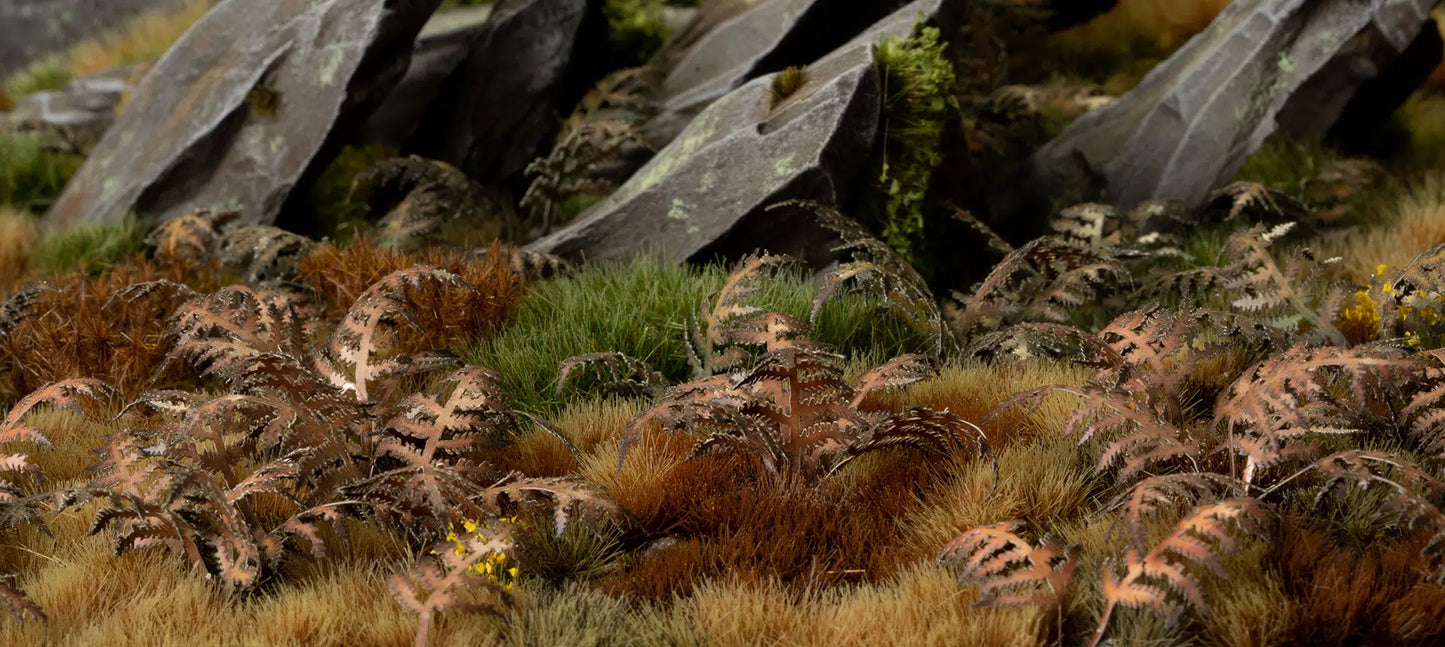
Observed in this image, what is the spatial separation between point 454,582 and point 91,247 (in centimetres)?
447

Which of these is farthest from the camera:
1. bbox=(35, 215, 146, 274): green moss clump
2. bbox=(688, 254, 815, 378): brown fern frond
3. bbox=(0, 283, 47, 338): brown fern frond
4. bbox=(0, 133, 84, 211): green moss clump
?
bbox=(0, 133, 84, 211): green moss clump

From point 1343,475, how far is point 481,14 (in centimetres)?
591

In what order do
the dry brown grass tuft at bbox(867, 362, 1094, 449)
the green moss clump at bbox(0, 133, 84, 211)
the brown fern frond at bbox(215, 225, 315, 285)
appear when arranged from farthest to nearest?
the green moss clump at bbox(0, 133, 84, 211) < the brown fern frond at bbox(215, 225, 315, 285) < the dry brown grass tuft at bbox(867, 362, 1094, 449)

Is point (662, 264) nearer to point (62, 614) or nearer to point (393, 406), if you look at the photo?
point (393, 406)

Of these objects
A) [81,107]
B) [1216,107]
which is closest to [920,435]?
[1216,107]

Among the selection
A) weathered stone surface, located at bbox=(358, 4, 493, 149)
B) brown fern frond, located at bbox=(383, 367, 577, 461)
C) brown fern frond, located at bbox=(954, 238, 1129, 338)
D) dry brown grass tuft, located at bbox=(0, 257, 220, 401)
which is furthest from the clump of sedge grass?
brown fern frond, located at bbox=(954, 238, 1129, 338)

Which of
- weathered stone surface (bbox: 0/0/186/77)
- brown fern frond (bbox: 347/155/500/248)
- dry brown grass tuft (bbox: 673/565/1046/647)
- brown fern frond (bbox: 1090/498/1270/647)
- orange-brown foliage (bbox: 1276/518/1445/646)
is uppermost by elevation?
weathered stone surface (bbox: 0/0/186/77)

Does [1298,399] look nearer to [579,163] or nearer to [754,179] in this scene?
[754,179]

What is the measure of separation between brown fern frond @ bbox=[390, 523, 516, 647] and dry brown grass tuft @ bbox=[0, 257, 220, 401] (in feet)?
7.95

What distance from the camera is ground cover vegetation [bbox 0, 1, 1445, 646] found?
8.77 ft

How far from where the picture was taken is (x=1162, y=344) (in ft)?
11.2

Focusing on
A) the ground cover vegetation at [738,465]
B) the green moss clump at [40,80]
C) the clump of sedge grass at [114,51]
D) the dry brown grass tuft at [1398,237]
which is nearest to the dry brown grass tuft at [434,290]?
the ground cover vegetation at [738,465]

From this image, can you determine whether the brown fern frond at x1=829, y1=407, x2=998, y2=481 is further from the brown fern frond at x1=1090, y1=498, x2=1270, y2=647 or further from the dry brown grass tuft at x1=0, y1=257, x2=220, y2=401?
the dry brown grass tuft at x1=0, y1=257, x2=220, y2=401

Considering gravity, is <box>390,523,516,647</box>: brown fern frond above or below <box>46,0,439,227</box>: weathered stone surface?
below
